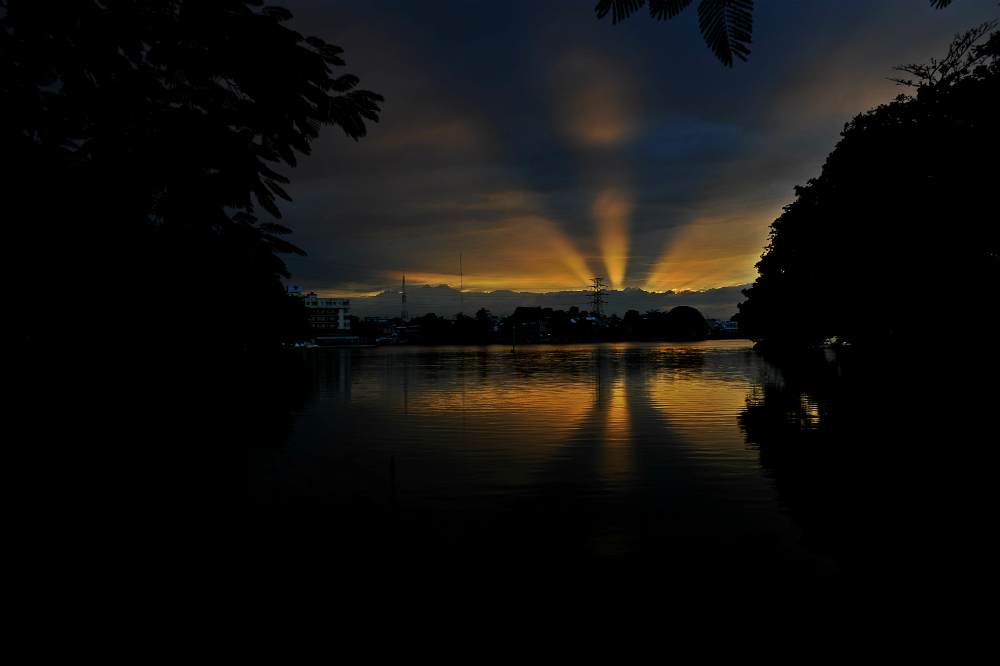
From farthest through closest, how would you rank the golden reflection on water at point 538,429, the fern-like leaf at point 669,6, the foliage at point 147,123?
the golden reflection on water at point 538,429, the foliage at point 147,123, the fern-like leaf at point 669,6

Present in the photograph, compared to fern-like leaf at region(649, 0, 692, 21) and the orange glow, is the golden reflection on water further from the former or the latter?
fern-like leaf at region(649, 0, 692, 21)

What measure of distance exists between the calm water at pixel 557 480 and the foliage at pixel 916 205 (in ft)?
35.0

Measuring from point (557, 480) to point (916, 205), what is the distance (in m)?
27.0

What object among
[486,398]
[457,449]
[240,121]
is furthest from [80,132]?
[486,398]

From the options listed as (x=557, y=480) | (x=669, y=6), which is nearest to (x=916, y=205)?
(x=557, y=480)

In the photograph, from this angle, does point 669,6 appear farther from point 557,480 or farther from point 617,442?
point 617,442

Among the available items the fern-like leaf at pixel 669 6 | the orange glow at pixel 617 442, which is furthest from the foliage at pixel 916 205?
the fern-like leaf at pixel 669 6

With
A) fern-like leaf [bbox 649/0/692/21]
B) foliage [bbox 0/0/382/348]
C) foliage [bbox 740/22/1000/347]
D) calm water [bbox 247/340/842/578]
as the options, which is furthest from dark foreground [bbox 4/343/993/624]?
foliage [bbox 740/22/1000/347]

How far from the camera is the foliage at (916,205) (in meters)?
26.7

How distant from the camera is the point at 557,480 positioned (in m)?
13.7

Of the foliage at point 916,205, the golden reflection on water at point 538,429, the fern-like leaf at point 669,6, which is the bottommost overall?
the golden reflection on water at point 538,429

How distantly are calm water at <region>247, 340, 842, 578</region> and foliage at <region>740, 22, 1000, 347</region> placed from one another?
1066cm

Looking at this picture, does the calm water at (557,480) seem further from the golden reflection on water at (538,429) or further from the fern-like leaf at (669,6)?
the fern-like leaf at (669,6)

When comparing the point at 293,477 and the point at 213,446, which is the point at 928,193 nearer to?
the point at 293,477
